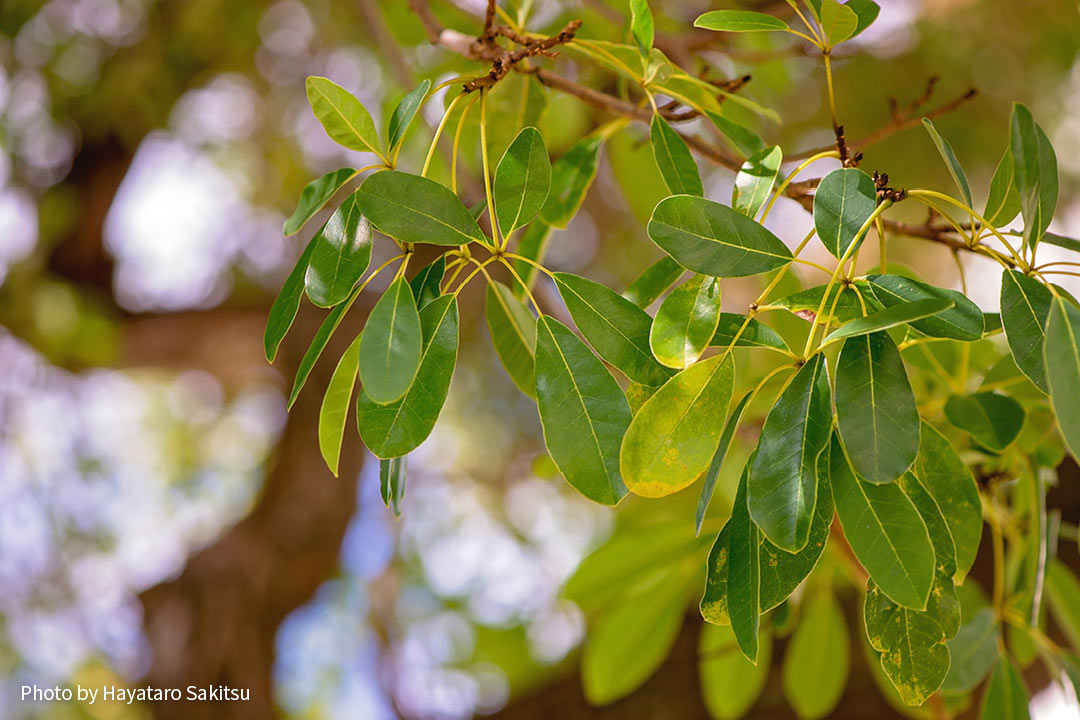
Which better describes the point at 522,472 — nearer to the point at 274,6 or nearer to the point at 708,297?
the point at 274,6

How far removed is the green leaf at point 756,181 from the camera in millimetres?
466

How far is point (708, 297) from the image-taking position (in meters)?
0.44

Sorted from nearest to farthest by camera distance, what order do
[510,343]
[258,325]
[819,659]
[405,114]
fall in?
[405,114], [510,343], [819,659], [258,325]

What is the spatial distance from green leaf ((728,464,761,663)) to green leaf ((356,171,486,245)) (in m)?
0.20

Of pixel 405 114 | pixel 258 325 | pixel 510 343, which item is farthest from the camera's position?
pixel 258 325

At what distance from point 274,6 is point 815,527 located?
188 cm

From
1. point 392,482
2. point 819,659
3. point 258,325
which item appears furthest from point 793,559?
point 258,325

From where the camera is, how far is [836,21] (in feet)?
1.54

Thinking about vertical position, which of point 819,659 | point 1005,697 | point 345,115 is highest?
point 345,115

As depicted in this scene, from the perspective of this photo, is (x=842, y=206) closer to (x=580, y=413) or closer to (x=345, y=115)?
(x=580, y=413)

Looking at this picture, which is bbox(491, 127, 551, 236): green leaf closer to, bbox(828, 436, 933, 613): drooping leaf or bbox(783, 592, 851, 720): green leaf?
bbox(828, 436, 933, 613): drooping leaf

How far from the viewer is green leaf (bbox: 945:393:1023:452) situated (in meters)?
0.55

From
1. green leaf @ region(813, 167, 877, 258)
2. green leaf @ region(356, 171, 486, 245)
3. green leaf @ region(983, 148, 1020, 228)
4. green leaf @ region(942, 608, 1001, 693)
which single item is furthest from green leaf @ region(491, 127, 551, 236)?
green leaf @ region(942, 608, 1001, 693)

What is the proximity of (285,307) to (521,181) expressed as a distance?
0.50 feet
